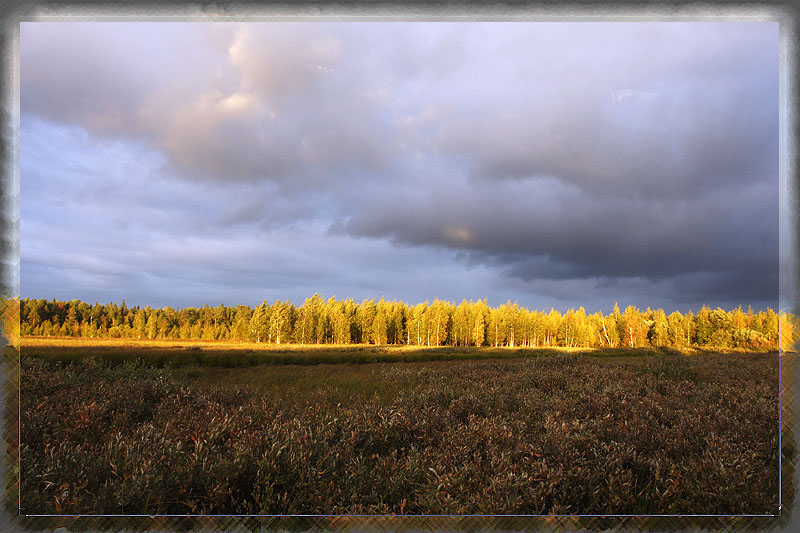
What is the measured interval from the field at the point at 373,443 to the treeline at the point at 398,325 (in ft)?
2.48

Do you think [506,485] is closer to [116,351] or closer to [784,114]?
[784,114]

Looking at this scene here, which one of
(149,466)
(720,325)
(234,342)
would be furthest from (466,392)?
(720,325)

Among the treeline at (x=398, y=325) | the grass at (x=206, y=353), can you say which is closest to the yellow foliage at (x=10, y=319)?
the treeline at (x=398, y=325)

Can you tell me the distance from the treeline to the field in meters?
0.76

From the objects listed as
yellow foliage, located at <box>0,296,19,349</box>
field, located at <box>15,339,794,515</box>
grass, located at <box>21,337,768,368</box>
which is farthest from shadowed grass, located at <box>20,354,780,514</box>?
yellow foliage, located at <box>0,296,19,349</box>

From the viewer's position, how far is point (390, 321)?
11.9 meters

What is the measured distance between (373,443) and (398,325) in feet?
26.1

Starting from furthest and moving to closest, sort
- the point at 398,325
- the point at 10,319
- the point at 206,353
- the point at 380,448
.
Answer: the point at 398,325, the point at 206,353, the point at 380,448, the point at 10,319

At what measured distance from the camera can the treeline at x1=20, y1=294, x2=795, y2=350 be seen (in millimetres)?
6202

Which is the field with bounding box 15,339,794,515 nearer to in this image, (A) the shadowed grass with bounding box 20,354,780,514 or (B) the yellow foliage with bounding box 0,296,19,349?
(A) the shadowed grass with bounding box 20,354,780,514

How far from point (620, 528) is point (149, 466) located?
174 inches

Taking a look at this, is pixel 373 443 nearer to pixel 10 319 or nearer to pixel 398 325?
pixel 10 319

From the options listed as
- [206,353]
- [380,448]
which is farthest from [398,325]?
[380,448]

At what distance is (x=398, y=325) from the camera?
469 inches
